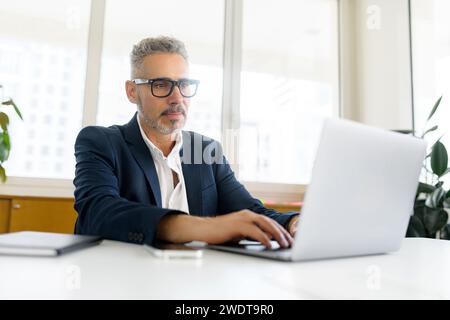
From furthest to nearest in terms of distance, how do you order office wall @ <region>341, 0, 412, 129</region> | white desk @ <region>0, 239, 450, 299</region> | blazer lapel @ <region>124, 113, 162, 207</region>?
1. office wall @ <region>341, 0, 412, 129</region>
2. blazer lapel @ <region>124, 113, 162, 207</region>
3. white desk @ <region>0, 239, 450, 299</region>

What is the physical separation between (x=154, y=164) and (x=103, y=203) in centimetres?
47

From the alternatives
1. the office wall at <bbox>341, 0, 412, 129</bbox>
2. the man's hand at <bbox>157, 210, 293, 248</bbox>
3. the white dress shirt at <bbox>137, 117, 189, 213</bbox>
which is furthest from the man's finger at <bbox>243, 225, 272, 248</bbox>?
the office wall at <bbox>341, 0, 412, 129</bbox>

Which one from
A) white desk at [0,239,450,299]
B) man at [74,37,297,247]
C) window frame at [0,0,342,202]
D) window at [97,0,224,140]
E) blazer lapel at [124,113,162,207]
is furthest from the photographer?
window at [97,0,224,140]

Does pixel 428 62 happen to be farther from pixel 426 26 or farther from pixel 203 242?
pixel 203 242

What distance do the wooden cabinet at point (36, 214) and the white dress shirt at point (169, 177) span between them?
1386mm

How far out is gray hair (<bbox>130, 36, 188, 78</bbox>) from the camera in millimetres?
1604

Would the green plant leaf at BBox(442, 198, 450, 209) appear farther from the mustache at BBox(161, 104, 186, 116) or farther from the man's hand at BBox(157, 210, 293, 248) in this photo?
the man's hand at BBox(157, 210, 293, 248)

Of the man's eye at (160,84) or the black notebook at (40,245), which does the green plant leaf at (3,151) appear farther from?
the black notebook at (40,245)

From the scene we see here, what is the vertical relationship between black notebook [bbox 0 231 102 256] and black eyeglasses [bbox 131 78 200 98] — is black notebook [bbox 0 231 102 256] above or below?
below

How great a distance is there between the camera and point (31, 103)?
3.01m

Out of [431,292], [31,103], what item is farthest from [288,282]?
[31,103]

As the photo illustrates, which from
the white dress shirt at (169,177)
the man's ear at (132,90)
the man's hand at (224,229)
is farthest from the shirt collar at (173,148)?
the man's hand at (224,229)

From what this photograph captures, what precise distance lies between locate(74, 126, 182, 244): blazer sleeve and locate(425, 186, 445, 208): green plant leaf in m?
2.06

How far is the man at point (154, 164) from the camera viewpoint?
3.43 ft
